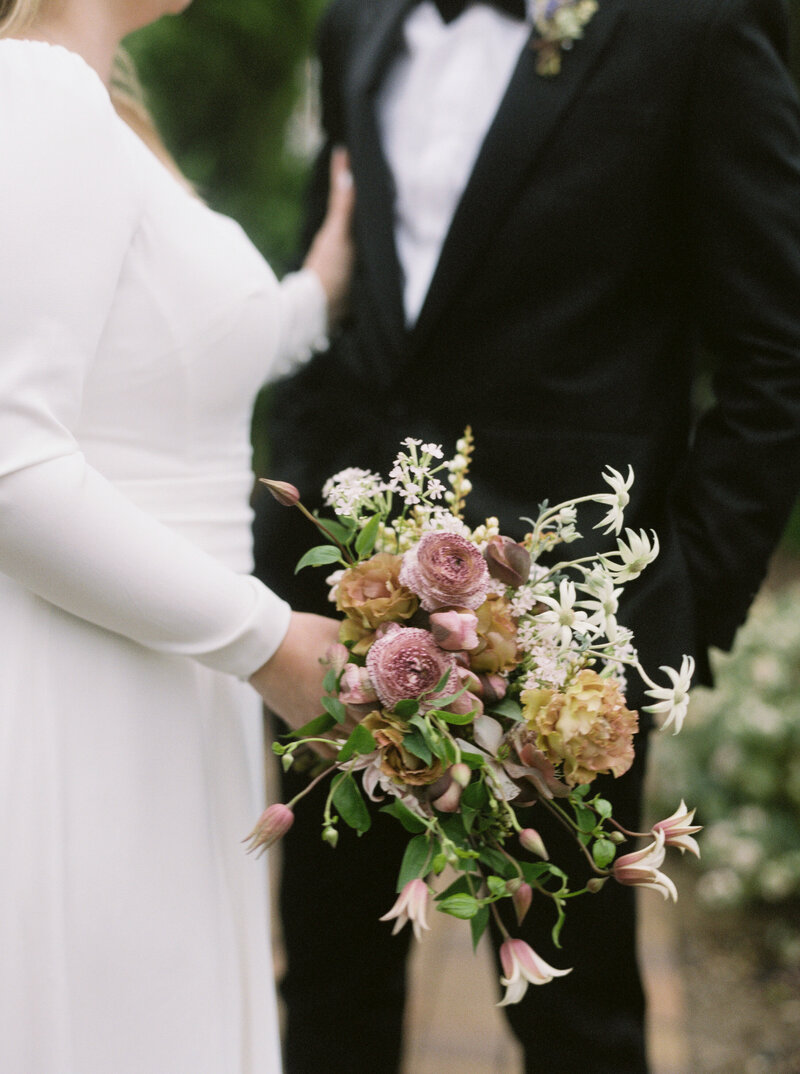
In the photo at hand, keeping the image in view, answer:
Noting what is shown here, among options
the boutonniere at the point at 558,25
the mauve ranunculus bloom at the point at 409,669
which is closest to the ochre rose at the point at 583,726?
the mauve ranunculus bloom at the point at 409,669

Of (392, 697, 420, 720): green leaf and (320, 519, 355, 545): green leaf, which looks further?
(320, 519, 355, 545): green leaf

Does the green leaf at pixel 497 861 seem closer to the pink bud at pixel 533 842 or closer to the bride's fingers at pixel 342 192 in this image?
the pink bud at pixel 533 842

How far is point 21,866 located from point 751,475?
3.81 feet

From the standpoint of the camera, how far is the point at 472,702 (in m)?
1.12

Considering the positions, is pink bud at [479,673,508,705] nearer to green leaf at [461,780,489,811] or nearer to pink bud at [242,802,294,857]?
green leaf at [461,780,489,811]

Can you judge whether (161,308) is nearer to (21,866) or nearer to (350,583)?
(350,583)

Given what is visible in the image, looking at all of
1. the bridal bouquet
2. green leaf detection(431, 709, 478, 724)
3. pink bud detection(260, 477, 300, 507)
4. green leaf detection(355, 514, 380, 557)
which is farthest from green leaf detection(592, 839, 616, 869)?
pink bud detection(260, 477, 300, 507)

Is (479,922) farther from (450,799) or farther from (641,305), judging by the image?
(641,305)

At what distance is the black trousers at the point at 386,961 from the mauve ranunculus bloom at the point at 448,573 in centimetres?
54

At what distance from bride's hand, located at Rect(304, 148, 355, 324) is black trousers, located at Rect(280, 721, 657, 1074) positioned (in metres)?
0.94

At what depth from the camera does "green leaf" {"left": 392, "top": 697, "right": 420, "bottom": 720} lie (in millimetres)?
1069

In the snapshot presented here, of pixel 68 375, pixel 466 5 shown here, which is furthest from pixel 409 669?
pixel 466 5

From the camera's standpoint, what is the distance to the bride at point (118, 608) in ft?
3.81

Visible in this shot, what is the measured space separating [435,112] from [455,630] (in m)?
1.09
